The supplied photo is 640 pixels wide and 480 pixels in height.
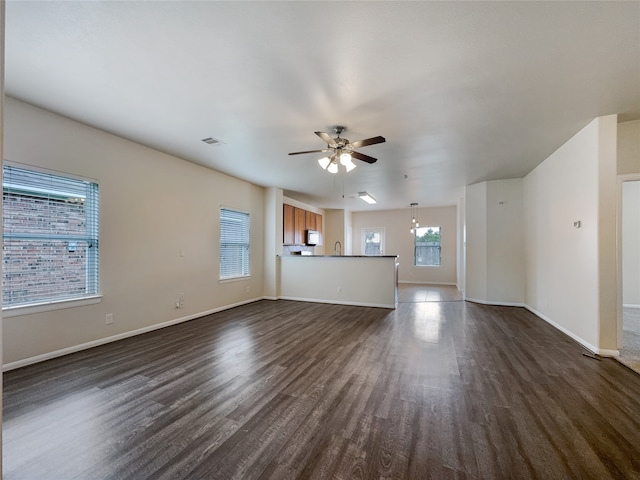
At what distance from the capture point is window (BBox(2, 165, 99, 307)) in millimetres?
2943

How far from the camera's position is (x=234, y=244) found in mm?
6031

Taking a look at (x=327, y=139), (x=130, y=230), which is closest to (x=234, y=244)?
(x=130, y=230)

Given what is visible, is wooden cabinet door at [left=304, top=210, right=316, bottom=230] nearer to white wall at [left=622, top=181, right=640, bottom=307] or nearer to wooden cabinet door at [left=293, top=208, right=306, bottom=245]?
wooden cabinet door at [left=293, top=208, right=306, bottom=245]

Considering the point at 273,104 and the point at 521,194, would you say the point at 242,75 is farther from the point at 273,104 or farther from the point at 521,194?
the point at 521,194

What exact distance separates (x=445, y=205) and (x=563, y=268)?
5.69 meters

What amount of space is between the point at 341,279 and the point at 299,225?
257 centimetres

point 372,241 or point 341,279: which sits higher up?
point 372,241

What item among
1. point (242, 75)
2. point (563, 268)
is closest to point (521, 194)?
point (563, 268)

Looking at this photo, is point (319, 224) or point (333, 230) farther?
point (333, 230)

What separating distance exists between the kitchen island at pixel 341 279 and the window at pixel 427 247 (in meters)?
4.49

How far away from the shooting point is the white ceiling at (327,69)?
1888 millimetres

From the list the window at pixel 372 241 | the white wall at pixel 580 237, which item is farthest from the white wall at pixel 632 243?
the window at pixel 372 241

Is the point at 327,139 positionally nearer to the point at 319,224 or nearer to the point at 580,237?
the point at 580,237

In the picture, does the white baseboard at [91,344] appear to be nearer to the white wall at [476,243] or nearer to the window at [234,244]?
the window at [234,244]
